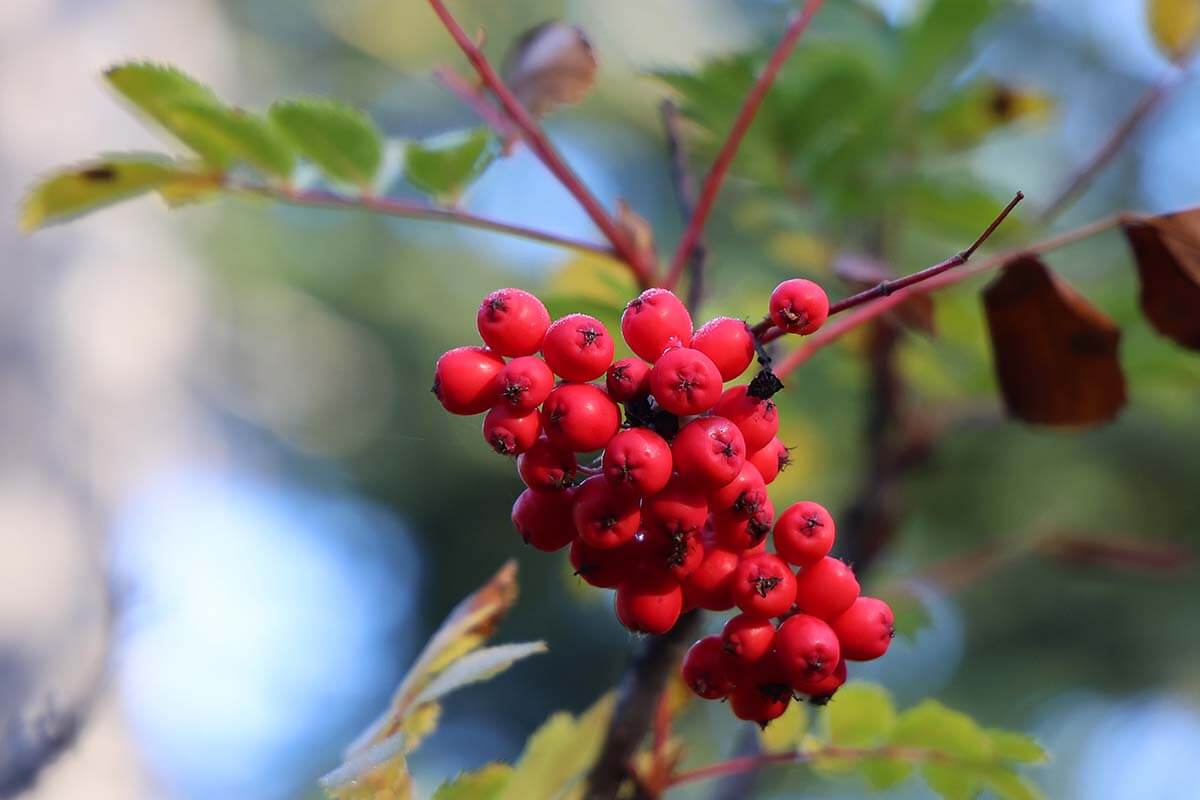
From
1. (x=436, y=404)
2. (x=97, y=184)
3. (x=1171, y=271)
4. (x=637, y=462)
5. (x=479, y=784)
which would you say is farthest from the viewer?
(x=436, y=404)

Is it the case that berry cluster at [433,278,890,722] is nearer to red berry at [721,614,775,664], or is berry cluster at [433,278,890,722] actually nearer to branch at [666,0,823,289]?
red berry at [721,614,775,664]

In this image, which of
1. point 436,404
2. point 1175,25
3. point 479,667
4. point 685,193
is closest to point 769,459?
point 479,667

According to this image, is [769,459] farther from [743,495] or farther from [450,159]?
[450,159]

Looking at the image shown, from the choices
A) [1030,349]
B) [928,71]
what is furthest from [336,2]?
[1030,349]

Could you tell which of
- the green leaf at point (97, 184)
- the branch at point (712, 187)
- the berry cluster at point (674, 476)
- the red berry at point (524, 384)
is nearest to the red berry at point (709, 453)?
the berry cluster at point (674, 476)

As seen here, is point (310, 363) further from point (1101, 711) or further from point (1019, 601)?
point (1101, 711)

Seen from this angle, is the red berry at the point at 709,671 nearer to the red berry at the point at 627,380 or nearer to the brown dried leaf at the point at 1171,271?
the red berry at the point at 627,380
